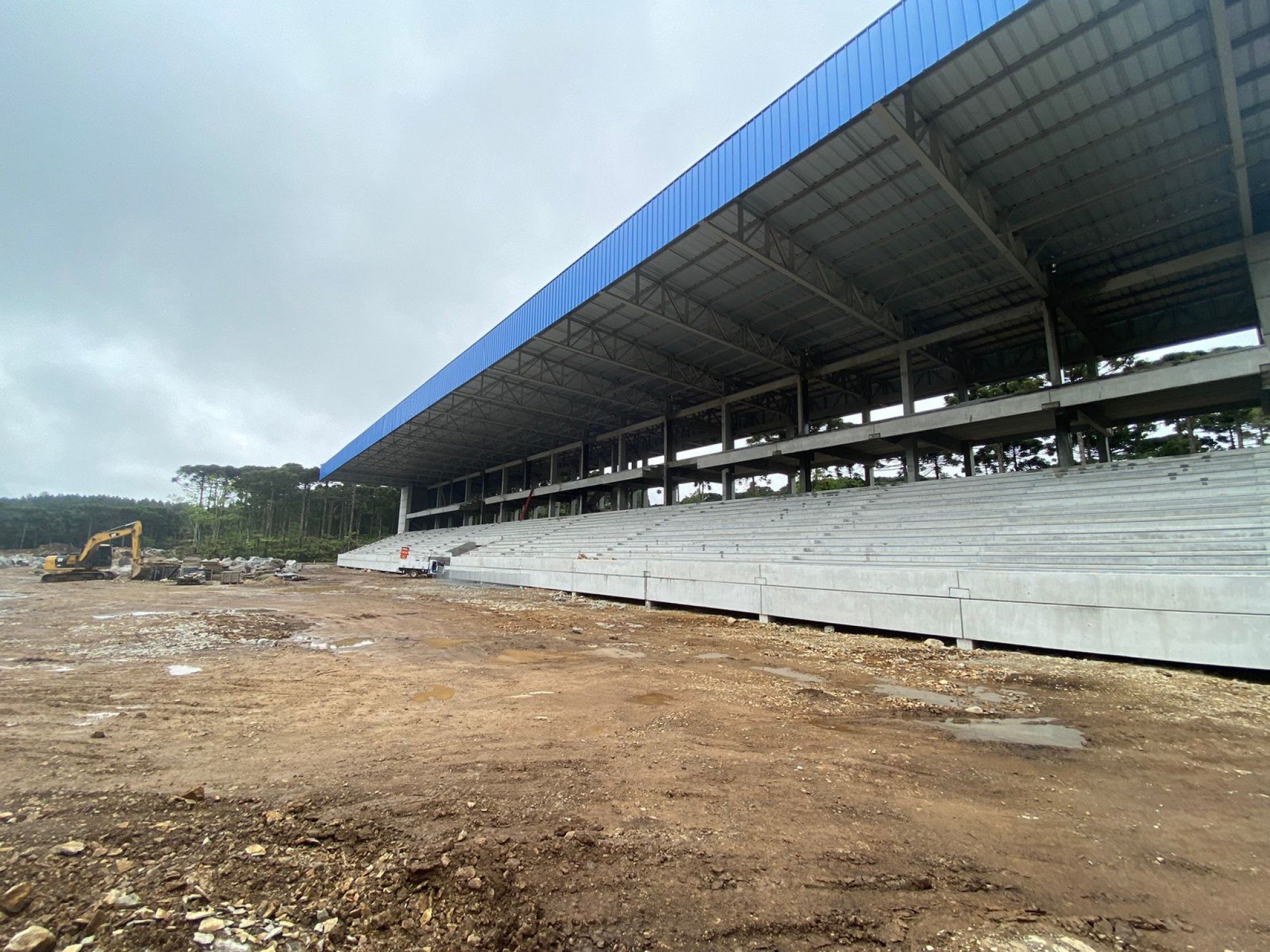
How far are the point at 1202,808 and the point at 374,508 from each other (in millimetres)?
81178

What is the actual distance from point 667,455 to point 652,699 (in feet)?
77.1

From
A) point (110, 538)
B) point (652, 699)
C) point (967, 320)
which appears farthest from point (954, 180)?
point (110, 538)

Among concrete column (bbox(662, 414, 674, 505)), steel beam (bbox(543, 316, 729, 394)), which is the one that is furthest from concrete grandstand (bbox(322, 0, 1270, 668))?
concrete column (bbox(662, 414, 674, 505))

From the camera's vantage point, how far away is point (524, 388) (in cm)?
2666

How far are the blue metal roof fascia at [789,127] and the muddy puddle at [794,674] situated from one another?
991 cm

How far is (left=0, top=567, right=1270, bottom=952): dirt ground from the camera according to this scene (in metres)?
2.05

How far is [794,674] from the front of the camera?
22.2ft

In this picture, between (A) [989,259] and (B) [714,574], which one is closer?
(B) [714,574]

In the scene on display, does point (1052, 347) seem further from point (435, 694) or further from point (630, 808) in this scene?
point (435, 694)

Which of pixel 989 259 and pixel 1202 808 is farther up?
pixel 989 259

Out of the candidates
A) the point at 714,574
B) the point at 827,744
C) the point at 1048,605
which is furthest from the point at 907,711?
the point at 714,574

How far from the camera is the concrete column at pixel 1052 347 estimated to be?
1529cm

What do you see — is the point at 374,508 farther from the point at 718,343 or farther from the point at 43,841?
the point at 43,841

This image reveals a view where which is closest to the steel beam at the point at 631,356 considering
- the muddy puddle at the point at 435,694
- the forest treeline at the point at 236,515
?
the muddy puddle at the point at 435,694
